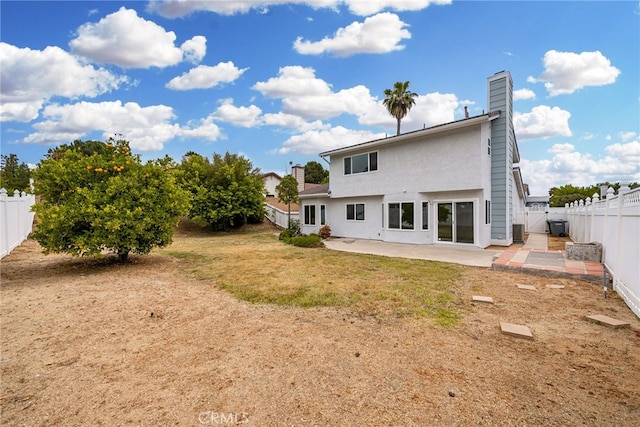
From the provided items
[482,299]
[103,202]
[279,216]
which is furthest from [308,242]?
[279,216]

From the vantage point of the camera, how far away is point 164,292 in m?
6.18

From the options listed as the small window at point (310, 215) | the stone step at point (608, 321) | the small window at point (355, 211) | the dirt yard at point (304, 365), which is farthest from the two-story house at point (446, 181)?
the stone step at point (608, 321)

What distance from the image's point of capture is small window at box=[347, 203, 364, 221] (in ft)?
53.6

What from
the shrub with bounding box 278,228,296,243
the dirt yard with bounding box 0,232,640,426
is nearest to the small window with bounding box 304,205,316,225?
the shrub with bounding box 278,228,296,243

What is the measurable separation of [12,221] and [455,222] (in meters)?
16.7

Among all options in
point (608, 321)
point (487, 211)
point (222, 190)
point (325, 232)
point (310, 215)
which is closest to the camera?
point (608, 321)

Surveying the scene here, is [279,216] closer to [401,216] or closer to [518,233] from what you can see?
[401,216]

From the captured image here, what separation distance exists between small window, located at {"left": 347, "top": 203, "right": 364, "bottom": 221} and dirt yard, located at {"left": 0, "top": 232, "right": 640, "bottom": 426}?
10863 millimetres

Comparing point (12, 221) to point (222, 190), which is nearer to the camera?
point (12, 221)

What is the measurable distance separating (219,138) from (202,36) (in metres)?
10.8

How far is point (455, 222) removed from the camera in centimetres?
1288

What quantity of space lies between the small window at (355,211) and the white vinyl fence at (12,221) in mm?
12989

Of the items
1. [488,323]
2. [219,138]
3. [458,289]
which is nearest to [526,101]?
[458,289]

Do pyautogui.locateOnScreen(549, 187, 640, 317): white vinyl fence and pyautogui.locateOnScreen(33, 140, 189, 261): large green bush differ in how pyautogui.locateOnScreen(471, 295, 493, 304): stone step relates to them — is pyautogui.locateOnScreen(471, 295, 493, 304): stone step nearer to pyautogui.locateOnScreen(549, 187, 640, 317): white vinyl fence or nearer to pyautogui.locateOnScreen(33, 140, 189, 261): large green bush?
pyautogui.locateOnScreen(549, 187, 640, 317): white vinyl fence
